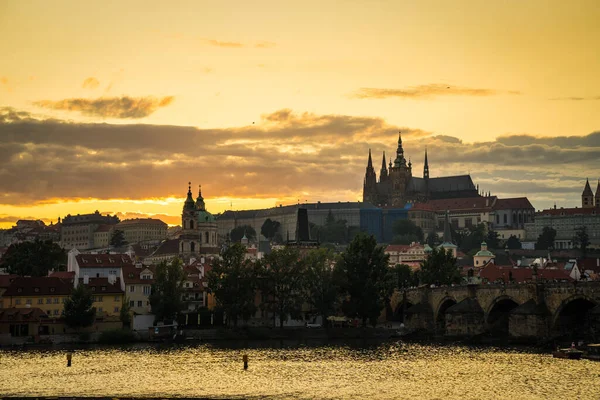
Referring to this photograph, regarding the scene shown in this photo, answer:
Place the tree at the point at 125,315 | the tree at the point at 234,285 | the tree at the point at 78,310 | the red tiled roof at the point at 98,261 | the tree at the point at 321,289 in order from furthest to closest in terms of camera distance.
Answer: the red tiled roof at the point at 98,261 → the tree at the point at 321,289 → the tree at the point at 234,285 → the tree at the point at 125,315 → the tree at the point at 78,310

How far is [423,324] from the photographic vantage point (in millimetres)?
118938

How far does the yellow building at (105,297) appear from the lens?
117 m

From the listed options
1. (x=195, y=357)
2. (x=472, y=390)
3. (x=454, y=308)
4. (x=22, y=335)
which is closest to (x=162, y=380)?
(x=195, y=357)

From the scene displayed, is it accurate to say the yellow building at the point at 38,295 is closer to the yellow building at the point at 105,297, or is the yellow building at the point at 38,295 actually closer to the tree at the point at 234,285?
the yellow building at the point at 105,297

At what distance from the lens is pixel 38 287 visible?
115 m

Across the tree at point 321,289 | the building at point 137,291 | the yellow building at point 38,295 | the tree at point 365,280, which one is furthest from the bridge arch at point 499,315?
the yellow building at point 38,295

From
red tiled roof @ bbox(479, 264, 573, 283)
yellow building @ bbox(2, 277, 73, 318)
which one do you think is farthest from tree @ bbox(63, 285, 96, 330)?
red tiled roof @ bbox(479, 264, 573, 283)

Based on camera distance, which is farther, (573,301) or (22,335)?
(22,335)

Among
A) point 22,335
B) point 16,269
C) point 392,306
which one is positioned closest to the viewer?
point 22,335

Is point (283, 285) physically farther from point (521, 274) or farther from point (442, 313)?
point (521, 274)

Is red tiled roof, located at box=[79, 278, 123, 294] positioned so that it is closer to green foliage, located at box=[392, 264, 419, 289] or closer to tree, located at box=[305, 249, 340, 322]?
tree, located at box=[305, 249, 340, 322]

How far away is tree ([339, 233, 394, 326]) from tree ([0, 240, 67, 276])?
4930 cm

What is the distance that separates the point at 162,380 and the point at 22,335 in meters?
35.3

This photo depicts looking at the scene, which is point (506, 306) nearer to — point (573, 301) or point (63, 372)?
point (573, 301)
